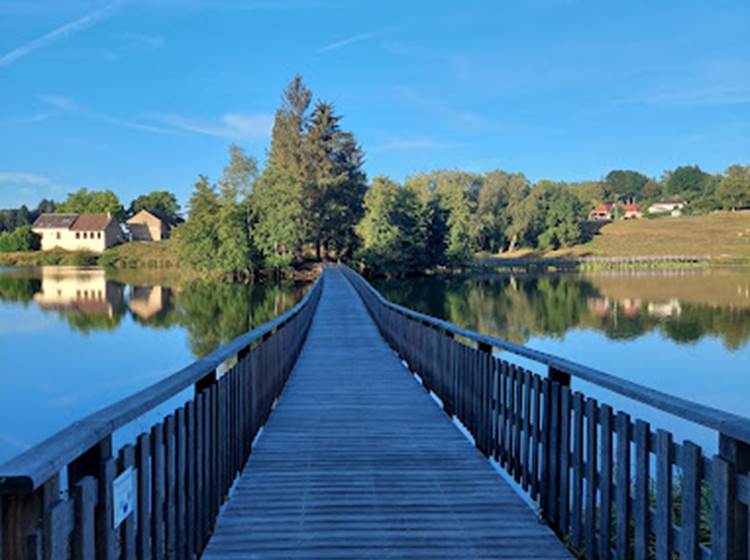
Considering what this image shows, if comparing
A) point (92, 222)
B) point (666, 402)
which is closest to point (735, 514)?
point (666, 402)

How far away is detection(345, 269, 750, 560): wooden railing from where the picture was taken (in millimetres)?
2230

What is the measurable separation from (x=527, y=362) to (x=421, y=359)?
25.3ft

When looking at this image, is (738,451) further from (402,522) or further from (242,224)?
(242,224)

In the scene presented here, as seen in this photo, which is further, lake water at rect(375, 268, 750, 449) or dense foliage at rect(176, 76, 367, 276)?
dense foliage at rect(176, 76, 367, 276)

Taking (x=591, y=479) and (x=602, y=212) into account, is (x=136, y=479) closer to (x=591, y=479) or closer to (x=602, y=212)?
(x=591, y=479)

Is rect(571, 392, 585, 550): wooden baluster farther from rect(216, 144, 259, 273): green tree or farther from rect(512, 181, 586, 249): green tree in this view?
rect(512, 181, 586, 249): green tree

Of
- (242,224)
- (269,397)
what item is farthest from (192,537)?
(242,224)

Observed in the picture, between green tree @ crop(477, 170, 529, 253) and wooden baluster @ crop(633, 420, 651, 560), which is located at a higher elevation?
green tree @ crop(477, 170, 529, 253)

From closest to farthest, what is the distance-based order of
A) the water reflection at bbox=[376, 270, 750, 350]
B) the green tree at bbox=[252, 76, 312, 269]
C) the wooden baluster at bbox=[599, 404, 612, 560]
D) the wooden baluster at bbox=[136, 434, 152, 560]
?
the wooden baluster at bbox=[136, 434, 152, 560], the wooden baluster at bbox=[599, 404, 612, 560], the water reflection at bbox=[376, 270, 750, 350], the green tree at bbox=[252, 76, 312, 269]

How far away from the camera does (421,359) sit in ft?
28.6

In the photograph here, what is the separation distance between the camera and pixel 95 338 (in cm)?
2395

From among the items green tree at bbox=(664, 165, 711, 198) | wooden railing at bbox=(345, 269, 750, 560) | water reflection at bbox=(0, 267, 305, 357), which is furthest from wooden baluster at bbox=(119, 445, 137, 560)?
green tree at bbox=(664, 165, 711, 198)

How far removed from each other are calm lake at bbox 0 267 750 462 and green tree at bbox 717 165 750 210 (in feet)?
241

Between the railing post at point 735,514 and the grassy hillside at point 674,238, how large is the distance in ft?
277
